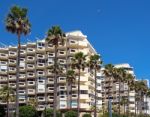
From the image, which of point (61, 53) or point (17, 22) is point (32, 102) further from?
Answer: point (17, 22)

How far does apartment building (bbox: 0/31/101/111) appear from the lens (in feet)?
474

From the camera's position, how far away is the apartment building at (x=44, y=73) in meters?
144

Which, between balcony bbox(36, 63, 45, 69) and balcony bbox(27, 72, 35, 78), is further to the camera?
balcony bbox(27, 72, 35, 78)

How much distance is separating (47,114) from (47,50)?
30.2 m

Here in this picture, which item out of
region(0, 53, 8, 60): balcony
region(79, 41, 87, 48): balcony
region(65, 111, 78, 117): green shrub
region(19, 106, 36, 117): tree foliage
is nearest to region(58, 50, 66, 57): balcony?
region(79, 41, 87, 48): balcony

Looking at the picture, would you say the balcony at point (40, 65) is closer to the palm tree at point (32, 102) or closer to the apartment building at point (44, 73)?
the apartment building at point (44, 73)

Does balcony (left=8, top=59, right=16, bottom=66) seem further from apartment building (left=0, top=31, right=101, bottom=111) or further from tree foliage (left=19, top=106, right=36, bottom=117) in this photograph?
tree foliage (left=19, top=106, right=36, bottom=117)

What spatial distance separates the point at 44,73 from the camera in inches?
5925

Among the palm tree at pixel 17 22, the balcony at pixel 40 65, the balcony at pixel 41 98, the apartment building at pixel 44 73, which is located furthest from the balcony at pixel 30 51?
the palm tree at pixel 17 22

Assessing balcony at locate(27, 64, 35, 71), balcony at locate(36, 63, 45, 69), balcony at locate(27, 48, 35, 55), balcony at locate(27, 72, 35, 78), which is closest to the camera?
balcony at locate(36, 63, 45, 69)

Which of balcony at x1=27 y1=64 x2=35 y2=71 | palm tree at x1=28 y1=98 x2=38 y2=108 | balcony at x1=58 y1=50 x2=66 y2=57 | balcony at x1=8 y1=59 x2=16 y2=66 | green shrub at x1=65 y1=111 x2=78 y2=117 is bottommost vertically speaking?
green shrub at x1=65 y1=111 x2=78 y2=117

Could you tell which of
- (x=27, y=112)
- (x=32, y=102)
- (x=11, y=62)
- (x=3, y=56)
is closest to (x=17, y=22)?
(x=27, y=112)

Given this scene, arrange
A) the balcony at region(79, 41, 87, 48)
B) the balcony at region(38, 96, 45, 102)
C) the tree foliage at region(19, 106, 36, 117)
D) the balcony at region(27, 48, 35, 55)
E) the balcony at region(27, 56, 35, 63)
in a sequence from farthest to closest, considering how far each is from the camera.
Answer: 1. the balcony at region(27, 48, 35, 55)
2. the balcony at region(27, 56, 35, 63)
3. the balcony at region(79, 41, 87, 48)
4. the balcony at region(38, 96, 45, 102)
5. the tree foliage at region(19, 106, 36, 117)

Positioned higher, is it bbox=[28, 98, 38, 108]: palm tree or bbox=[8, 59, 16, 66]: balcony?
bbox=[8, 59, 16, 66]: balcony
